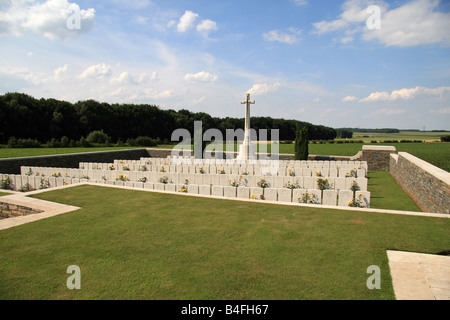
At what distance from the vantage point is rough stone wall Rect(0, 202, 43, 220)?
22.0ft

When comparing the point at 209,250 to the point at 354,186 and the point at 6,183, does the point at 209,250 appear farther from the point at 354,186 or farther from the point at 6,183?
the point at 6,183

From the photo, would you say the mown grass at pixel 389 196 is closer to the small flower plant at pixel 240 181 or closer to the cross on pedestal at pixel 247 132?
the small flower plant at pixel 240 181

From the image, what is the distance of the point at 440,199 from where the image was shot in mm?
7520

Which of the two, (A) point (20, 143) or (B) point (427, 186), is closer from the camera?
(B) point (427, 186)

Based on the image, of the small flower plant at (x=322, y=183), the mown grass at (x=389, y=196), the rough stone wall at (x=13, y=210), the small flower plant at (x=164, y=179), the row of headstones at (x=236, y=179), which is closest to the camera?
the rough stone wall at (x=13, y=210)

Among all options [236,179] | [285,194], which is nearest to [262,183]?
[236,179]

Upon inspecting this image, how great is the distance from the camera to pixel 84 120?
46.1 metres

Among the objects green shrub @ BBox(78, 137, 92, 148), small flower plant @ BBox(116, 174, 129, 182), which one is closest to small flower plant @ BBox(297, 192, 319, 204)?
small flower plant @ BBox(116, 174, 129, 182)

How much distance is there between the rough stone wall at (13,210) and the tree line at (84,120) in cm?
2593

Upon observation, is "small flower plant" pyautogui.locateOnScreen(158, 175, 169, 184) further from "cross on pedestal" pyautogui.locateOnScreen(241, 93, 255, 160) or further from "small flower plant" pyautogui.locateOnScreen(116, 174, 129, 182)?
"cross on pedestal" pyautogui.locateOnScreen(241, 93, 255, 160)

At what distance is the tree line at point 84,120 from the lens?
36781 millimetres

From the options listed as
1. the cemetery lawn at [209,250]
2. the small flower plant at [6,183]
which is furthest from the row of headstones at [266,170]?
the cemetery lawn at [209,250]

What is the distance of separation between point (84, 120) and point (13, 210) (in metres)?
44.1
